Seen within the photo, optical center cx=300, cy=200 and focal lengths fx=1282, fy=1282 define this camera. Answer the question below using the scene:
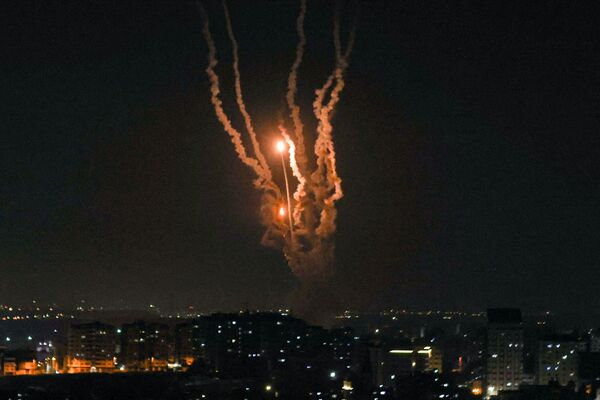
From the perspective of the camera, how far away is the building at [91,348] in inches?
1043

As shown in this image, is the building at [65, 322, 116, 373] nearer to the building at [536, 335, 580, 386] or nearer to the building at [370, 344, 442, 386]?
the building at [370, 344, 442, 386]

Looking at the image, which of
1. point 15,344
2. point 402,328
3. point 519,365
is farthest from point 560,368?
point 402,328

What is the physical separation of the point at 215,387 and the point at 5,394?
3.17 metres

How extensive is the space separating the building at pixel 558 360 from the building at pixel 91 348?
336 inches

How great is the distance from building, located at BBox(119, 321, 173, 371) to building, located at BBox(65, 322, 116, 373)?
319mm

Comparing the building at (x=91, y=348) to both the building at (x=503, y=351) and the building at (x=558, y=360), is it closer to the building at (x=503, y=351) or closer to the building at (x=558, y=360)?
the building at (x=503, y=351)

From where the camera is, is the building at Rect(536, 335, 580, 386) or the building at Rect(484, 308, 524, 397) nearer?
the building at Rect(536, 335, 580, 386)

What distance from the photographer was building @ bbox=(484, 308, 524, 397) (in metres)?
24.7

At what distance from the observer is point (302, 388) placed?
20.5m

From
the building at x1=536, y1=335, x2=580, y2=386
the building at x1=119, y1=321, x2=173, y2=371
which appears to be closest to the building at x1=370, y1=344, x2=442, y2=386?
the building at x1=536, y1=335, x2=580, y2=386

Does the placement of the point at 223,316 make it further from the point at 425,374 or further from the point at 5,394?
the point at 5,394

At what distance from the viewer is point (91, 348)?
1065 inches

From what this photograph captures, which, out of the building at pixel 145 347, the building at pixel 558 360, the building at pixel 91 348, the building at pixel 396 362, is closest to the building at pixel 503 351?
the building at pixel 558 360

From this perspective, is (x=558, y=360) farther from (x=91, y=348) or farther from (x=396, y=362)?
(x=91, y=348)
